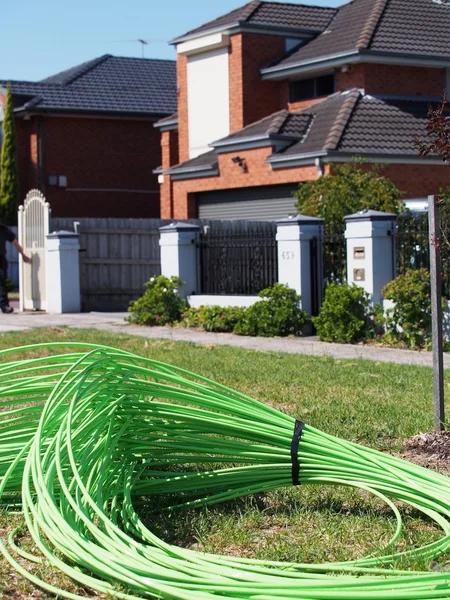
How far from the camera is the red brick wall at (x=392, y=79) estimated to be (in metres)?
25.9

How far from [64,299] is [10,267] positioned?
1315 centimetres

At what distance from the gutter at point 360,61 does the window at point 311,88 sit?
0.58m

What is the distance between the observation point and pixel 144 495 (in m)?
5.62

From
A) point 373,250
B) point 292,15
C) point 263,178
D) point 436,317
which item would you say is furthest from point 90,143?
point 436,317

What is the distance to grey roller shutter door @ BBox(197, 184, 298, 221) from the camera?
25.6m

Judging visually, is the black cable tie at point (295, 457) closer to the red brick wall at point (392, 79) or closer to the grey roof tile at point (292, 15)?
the red brick wall at point (392, 79)

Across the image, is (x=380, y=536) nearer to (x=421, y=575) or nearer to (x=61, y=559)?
(x=421, y=575)

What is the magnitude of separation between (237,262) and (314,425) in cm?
1092

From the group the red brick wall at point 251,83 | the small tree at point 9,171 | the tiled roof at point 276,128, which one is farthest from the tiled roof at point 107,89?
the tiled roof at point 276,128

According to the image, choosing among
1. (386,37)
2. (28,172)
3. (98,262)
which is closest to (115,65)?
(28,172)

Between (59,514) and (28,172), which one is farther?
(28,172)

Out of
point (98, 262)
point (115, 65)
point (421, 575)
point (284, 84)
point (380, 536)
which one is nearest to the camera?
point (421, 575)

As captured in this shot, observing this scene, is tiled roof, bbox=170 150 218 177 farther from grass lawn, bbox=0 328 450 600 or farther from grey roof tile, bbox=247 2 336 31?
grass lawn, bbox=0 328 450 600

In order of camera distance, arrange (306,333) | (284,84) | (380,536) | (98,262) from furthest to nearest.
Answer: (284,84) < (98,262) < (306,333) < (380,536)
